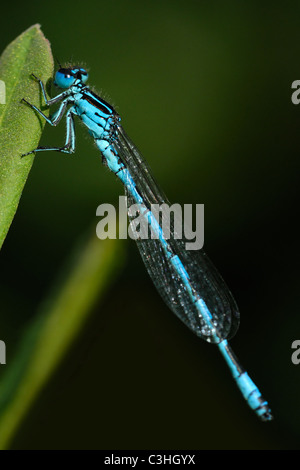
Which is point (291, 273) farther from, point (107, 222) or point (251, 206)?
point (107, 222)

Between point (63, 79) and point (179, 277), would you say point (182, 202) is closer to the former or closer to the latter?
point (179, 277)

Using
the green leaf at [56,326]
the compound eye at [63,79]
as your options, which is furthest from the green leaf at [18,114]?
the compound eye at [63,79]

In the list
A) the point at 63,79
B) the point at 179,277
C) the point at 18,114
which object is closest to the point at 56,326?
the point at 18,114

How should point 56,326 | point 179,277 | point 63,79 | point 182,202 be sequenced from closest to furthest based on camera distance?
point 56,326 → point 63,79 → point 182,202 → point 179,277

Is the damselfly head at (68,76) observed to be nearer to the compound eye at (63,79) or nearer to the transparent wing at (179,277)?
the compound eye at (63,79)

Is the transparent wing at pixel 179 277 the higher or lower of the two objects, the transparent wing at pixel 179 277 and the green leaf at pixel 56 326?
the higher

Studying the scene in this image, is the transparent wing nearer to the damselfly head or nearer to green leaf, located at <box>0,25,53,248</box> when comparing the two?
the damselfly head
